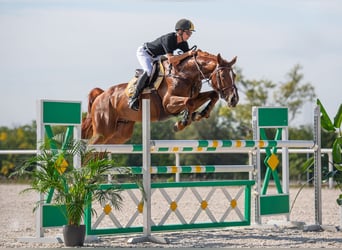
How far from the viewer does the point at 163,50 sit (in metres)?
7.51

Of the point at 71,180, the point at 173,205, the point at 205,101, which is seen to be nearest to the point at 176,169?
the point at 173,205

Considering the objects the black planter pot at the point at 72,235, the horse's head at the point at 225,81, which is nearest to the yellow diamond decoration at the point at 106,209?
the black planter pot at the point at 72,235

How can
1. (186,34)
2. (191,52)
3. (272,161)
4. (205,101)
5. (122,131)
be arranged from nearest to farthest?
(205,101) → (186,34) → (191,52) → (272,161) → (122,131)

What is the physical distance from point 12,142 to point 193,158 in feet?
14.8

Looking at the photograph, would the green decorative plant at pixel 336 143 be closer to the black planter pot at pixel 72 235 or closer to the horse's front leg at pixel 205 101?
the horse's front leg at pixel 205 101

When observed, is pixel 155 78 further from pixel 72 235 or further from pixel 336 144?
pixel 72 235

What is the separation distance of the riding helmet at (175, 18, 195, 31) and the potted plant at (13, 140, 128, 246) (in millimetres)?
1919

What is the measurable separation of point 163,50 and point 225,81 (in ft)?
3.07

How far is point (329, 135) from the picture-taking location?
16141mm

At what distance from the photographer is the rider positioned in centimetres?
717

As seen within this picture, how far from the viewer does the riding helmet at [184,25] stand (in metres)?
7.11

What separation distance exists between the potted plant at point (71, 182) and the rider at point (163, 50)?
1.74m

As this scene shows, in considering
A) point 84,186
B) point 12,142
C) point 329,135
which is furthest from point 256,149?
point 12,142

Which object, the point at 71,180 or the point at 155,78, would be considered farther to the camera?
the point at 155,78
